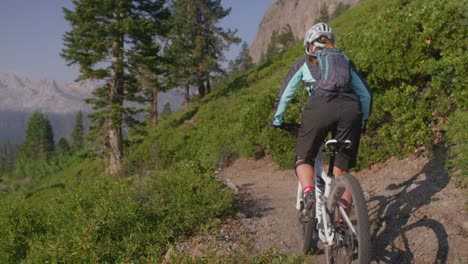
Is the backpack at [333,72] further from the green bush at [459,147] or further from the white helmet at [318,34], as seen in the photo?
the green bush at [459,147]

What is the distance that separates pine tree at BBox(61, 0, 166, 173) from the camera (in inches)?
661

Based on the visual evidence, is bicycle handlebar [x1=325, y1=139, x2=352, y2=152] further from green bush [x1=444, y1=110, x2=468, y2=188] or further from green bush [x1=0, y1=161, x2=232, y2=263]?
green bush [x1=0, y1=161, x2=232, y2=263]

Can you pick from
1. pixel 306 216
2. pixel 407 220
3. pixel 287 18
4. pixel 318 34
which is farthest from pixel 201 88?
pixel 287 18

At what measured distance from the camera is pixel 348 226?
2855 mm

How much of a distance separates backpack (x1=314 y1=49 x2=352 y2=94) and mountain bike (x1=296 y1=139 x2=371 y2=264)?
48 cm

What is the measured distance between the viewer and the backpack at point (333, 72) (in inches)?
123

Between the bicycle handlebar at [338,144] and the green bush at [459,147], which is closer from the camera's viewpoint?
the bicycle handlebar at [338,144]

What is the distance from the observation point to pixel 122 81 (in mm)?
17953

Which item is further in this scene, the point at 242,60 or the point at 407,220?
the point at 242,60

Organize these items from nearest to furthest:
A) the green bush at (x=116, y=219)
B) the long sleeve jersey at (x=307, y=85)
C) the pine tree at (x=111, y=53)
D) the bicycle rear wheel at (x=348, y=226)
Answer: the bicycle rear wheel at (x=348, y=226), the long sleeve jersey at (x=307, y=85), the green bush at (x=116, y=219), the pine tree at (x=111, y=53)

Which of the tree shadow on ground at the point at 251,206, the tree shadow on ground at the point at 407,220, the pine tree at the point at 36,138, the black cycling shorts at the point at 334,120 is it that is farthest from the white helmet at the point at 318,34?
the pine tree at the point at 36,138

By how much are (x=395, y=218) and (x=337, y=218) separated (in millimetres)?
1600

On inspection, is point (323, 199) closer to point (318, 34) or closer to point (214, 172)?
point (318, 34)

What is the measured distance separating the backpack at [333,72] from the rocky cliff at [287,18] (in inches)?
5240
